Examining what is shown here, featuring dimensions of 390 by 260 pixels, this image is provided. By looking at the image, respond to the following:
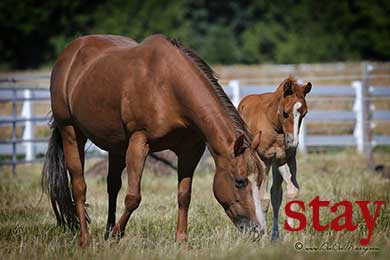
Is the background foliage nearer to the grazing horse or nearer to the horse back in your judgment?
the grazing horse

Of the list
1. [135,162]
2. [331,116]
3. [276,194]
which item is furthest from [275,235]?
[331,116]

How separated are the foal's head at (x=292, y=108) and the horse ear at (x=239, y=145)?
1.44 metres

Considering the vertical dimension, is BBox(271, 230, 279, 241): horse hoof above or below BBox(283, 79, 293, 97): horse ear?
Result: below

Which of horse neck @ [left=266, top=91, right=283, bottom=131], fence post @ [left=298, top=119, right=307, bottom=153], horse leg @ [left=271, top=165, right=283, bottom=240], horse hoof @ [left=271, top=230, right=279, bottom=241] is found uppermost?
horse neck @ [left=266, top=91, right=283, bottom=131]

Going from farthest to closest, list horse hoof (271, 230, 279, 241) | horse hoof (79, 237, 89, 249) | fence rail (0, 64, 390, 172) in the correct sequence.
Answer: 1. fence rail (0, 64, 390, 172)
2. horse hoof (271, 230, 279, 241)
3. horse hoof (79, 237, 89, 249)

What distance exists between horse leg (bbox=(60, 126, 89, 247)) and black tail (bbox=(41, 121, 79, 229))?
0.81 feet

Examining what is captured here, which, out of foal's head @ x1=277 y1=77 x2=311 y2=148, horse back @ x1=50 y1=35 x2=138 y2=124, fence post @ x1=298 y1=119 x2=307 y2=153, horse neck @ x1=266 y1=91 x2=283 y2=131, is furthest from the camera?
fence post @ x1=298 y1=119 x2=307 y2=153

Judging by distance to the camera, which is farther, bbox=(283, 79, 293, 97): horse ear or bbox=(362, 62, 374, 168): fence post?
bbox=(362, 62, 374, 168): fence post

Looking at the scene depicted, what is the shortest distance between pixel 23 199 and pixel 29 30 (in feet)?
107

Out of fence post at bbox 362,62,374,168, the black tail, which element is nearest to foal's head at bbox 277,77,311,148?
the black tail

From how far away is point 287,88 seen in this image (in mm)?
7320

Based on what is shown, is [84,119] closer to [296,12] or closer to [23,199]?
[23,199]

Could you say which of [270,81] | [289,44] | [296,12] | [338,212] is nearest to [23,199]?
[338,212]

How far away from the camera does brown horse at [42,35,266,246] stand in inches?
230
